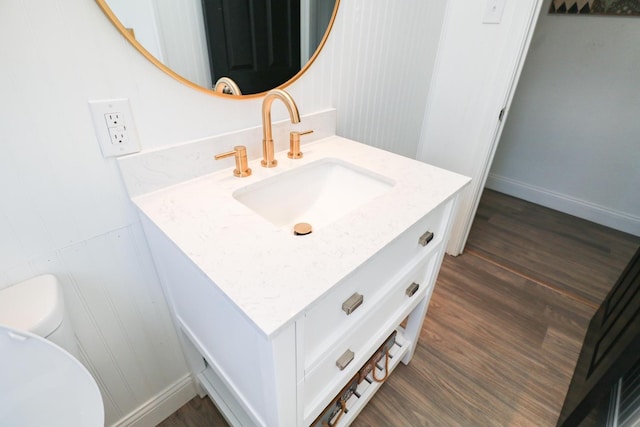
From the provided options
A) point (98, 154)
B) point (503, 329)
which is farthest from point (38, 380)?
point (503, 329)

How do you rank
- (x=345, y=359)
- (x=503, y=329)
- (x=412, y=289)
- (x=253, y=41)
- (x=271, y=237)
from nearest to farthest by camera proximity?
1. (x=271, y=237)
2. (x=345, y=359)
3. (x=253, y=41)
4. (x=412, y=289)
5. (x=503, y=329)

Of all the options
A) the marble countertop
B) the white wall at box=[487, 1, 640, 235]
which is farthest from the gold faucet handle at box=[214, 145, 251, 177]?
the white wall at box=[487, 1, 640, 235]

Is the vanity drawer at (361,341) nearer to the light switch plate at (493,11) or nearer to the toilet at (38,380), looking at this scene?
the toilet at (38,380)

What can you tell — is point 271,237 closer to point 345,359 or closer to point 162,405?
point 345,359

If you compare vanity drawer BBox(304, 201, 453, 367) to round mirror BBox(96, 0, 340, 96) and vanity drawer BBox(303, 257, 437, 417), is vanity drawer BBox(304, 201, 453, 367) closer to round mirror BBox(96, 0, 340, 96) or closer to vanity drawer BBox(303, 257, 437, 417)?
vanity drawer BBox(303, 257, 437, 417)

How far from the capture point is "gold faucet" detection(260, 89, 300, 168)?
2.56ft

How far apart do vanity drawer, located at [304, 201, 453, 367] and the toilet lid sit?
0.42 metres

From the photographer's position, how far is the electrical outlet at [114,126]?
66 centimetres

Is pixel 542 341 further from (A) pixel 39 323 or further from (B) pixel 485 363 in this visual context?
(A) pixel 39 323

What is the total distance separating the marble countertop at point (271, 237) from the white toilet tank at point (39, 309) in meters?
0.25

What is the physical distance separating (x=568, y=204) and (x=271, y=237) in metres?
2.77

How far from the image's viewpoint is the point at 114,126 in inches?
27.1

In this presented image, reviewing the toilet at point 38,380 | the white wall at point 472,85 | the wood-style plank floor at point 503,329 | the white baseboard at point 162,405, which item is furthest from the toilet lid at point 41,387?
the white wall at point 472,85

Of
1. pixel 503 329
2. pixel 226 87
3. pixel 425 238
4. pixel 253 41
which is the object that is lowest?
pixel 503 329
